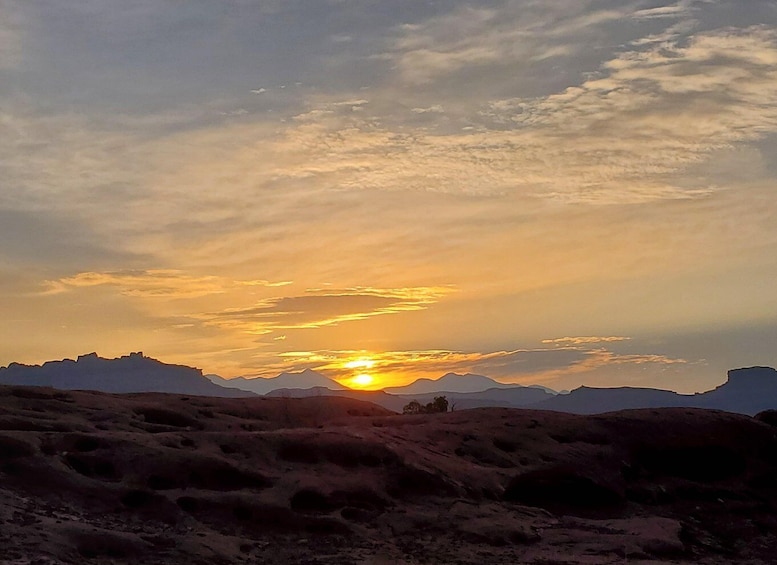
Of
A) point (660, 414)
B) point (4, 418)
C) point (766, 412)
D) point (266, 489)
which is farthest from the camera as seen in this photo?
point (766, 412)

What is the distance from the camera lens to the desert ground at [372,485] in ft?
86.8

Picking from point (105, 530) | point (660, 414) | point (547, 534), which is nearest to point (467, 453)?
point (547, 534)

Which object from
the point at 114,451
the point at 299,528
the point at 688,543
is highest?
the point at 114,451

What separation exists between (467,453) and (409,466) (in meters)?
5.98

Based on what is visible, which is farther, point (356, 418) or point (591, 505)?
point (356, 418)

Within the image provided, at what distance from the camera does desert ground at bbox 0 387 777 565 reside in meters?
26.5

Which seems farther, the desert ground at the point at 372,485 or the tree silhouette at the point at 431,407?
the tree silhouette at the point at 431,407

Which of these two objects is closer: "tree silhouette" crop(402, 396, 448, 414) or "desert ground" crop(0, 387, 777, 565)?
"desert ground" crop(0, 387, 777, 565)

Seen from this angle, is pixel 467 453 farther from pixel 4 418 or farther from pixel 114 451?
pixel 4 418

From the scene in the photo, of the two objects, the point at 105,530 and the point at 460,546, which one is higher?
the point at 105,530

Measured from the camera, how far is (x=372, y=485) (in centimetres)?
3338

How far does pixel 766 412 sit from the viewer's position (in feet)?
173

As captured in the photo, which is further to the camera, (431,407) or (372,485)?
(431,407)

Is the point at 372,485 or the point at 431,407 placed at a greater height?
the point at 431,407
